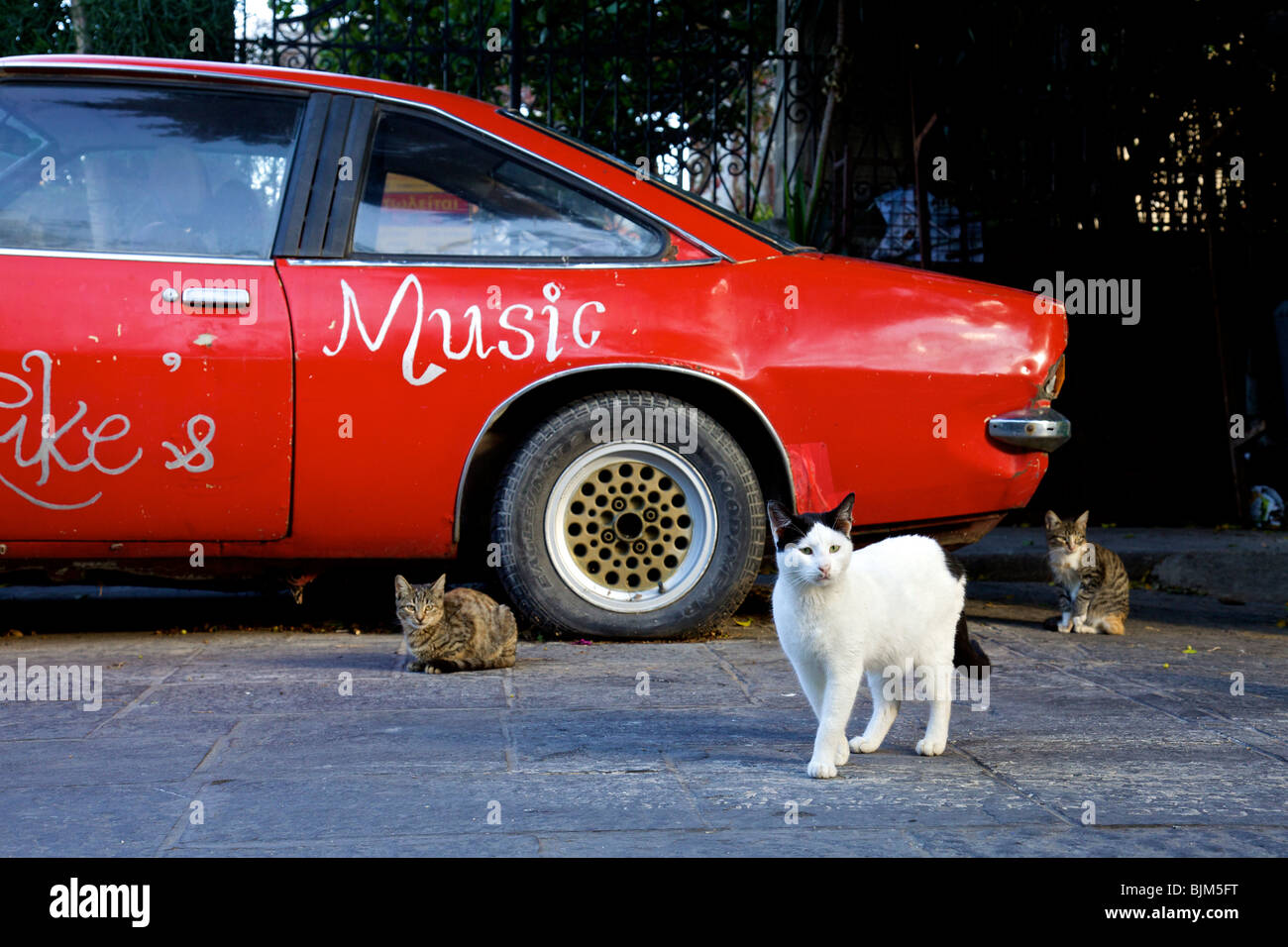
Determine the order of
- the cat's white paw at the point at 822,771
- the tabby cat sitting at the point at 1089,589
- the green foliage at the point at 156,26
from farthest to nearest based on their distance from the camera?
the green foliage at the point at 156,26
the tabby cat sitting at the point at 1089,589
the cat's white paw at the point at 822,771

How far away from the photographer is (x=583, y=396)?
176 inches

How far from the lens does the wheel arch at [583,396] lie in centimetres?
436

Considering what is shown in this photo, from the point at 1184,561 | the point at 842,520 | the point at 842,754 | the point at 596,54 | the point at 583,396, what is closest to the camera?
the point at 842,754

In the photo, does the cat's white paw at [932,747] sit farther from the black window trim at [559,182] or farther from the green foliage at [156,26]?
the green foliage at [156,26]

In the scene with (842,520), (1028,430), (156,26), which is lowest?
(842,520)

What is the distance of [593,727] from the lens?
3.29 meters

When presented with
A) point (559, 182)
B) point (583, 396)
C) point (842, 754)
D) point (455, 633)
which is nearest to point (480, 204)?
point (559, 182)

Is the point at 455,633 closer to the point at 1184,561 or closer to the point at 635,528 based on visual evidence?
the point at 635,528

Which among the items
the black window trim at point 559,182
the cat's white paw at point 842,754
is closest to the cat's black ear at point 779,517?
the cat's white paw at point 842,754

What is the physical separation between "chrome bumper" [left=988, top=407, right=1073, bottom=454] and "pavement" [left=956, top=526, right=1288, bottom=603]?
6.99ft

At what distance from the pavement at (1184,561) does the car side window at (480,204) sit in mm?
2963

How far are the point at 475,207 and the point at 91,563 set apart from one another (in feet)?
5.56

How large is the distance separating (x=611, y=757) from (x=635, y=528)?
5.21 feet

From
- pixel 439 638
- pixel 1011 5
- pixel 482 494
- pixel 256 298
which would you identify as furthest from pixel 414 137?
pixel 1011 5
